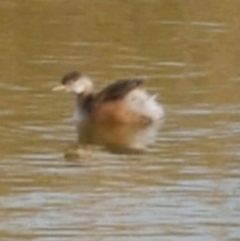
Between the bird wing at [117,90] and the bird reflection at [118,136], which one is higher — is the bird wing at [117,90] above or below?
above

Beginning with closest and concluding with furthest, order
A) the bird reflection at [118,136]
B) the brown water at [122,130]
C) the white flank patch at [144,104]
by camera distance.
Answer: the brown water at [122,130] < the bird reflection at [118,136] < the white flank patch at [144,104]

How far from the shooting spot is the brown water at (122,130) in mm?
10273

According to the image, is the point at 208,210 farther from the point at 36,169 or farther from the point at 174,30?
the point at 174,30

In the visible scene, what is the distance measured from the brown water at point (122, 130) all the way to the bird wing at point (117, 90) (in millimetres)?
331

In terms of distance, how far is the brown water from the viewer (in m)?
10.3

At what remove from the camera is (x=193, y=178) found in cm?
1138

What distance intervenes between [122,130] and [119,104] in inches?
13.2

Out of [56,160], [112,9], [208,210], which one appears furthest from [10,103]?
[112,9]

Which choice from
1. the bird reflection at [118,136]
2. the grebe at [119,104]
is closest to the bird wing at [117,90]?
the grebe at [119,104]

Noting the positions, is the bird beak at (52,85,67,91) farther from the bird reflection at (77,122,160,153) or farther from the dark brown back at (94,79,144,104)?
the bird reflection at (77,122,160,153)

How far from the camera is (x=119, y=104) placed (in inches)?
549

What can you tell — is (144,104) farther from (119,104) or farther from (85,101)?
(85,101)

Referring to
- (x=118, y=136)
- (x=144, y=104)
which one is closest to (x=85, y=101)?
(x=144, y=104)

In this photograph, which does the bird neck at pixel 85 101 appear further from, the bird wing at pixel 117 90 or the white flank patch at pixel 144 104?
the white flank patch at pixel 144 104
